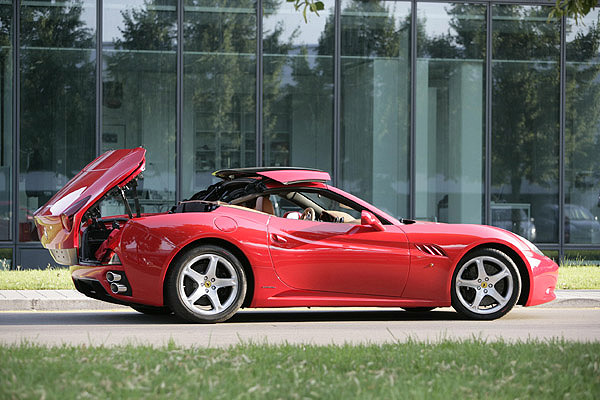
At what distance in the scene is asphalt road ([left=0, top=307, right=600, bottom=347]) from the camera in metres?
8.17

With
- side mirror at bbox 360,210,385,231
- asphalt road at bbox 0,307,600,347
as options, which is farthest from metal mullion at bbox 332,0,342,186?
side mirror at bbox 360,210,385,231

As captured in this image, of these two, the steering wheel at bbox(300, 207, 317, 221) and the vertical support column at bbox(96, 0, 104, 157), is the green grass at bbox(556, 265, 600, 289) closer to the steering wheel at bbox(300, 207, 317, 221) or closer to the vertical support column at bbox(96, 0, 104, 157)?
the steering wheel at bbox(300, 207, 317, 221)

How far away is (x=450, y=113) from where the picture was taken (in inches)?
758

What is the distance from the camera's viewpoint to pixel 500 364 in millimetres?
6227

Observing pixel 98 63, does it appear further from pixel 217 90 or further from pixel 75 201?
pixel 75 201

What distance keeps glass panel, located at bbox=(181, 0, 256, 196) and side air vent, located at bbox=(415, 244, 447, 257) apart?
894cm

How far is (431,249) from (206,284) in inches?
89.8

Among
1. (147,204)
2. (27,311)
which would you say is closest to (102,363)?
(27,311)

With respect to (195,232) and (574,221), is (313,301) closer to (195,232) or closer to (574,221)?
(195,232)

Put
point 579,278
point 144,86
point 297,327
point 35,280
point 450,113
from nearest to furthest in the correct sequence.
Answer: point 297,327 < point 35,280 < point 579,278 < point 144,86 < point 450,113

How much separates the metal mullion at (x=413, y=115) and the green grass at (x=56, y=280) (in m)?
3.62

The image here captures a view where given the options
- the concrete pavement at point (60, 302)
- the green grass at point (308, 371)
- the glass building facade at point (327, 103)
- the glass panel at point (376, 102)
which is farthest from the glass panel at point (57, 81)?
the green grass at point (308, 371)

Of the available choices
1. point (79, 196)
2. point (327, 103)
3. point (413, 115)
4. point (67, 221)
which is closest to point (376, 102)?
point (413, 115)

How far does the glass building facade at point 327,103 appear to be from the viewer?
17844 millimetres
